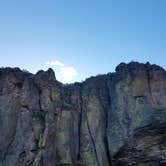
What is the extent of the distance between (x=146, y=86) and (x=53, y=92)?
25.3ft

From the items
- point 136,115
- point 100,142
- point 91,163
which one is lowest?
point 91,163

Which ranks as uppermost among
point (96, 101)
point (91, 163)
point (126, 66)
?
point (126, 66)

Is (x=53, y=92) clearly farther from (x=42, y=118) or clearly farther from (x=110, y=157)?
(x=110, y=157)

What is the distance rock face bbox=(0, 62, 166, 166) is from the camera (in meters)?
21.8

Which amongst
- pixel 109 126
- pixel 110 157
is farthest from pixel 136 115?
pixel 110 157

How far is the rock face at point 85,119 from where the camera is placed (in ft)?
71.6

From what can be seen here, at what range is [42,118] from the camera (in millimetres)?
22812

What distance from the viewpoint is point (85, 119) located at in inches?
960

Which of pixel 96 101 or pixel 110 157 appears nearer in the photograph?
pixel 110 157

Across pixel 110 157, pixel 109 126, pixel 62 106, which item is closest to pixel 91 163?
pixel 110 157

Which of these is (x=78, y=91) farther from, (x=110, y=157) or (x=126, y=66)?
(x=110, y=157)

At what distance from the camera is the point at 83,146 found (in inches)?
920

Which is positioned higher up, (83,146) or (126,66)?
(126,66)

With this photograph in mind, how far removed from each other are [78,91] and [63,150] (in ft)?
17.4
